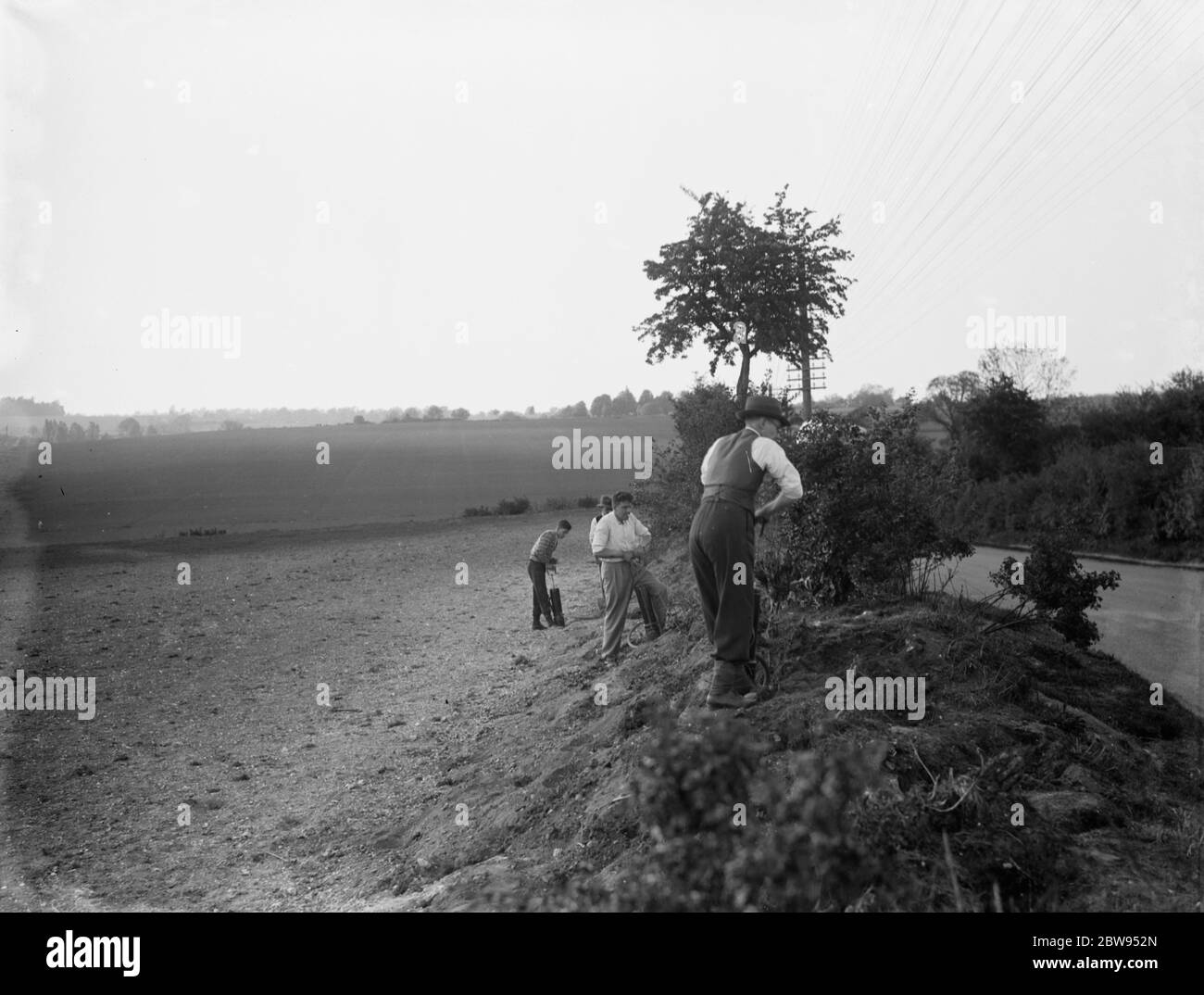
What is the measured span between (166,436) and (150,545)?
3557 inches

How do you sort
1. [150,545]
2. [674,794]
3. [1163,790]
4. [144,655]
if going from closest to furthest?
[674,794]
[1163,790]
[144,655]
[150,545]

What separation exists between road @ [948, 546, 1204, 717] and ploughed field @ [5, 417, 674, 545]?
27.7 feet

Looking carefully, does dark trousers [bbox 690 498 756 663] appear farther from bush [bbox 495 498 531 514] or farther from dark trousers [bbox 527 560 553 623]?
bush [bbox 495 498 531 514]

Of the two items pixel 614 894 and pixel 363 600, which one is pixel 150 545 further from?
pixel 614 894

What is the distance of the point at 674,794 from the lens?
2791 mm

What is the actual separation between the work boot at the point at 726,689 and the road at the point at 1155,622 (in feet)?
17.1

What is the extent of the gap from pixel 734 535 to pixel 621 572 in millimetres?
5361

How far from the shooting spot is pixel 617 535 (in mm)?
11461

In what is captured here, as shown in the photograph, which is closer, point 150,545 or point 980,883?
point 980,883

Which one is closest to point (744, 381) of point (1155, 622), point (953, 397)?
point (1155, 622)

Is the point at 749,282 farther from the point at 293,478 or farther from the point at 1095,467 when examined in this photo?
the point at 293,478

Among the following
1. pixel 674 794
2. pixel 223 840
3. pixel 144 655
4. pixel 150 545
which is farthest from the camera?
pixel 150 545
